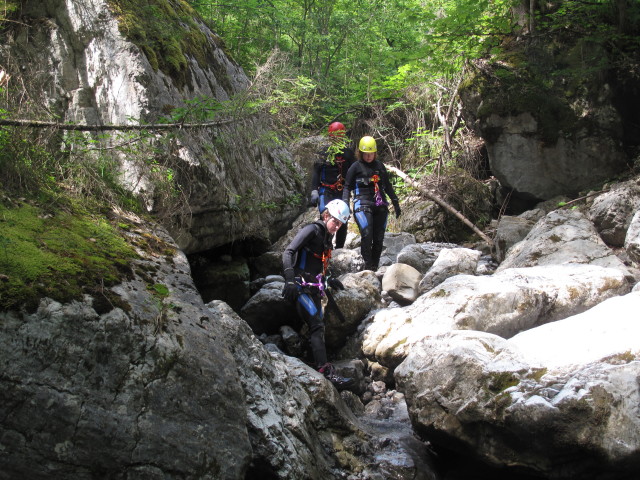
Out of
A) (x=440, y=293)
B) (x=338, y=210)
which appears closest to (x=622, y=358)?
(x=440, y=293)

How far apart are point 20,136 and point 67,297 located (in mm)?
1913

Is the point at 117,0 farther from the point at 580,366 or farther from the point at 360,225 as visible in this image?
the point at 580,366

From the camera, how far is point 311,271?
677cm

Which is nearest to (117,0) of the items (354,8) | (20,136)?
(20,136)

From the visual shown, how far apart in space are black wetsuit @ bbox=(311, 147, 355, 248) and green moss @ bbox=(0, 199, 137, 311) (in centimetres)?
590

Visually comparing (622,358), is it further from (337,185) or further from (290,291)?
(337,185)

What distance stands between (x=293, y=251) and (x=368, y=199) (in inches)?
130

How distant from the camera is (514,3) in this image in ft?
38.1

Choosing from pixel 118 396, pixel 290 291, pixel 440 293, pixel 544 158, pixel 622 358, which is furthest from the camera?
pixel 544 158

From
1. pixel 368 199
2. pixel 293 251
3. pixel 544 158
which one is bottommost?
pixel 293 251

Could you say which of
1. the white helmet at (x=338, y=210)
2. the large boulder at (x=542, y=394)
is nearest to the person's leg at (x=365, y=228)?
the white helmet at (x=338, y=210)

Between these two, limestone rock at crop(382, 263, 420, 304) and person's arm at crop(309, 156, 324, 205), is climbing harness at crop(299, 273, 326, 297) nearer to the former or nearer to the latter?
limestone rock at crop(382, 263, 420, 304)

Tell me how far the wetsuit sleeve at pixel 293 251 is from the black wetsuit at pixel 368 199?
9.03ft

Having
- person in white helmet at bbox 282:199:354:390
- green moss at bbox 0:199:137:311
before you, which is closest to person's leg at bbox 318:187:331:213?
person in white helmet at bbox 282:199:354:390
